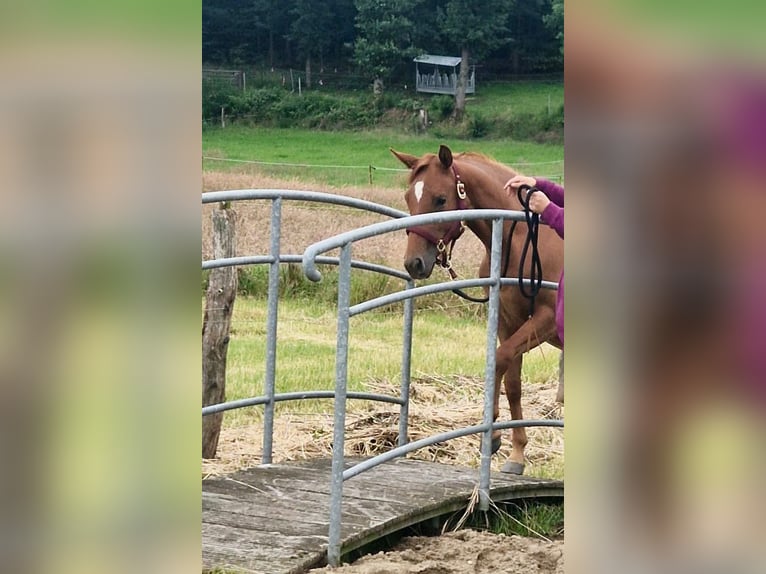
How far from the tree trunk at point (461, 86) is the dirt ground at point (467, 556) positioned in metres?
22.3

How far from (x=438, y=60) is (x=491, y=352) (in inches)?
905

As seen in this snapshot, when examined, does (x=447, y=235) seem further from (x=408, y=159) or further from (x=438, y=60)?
(x=438, y=60)

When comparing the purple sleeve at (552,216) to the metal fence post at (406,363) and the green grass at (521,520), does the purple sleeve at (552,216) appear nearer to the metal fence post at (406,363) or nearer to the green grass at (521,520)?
the metal fence post at (406,363)

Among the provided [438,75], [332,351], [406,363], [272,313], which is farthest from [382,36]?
[272,313]

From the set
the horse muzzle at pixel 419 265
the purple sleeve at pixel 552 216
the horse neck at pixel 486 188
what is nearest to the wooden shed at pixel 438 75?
the horse neck at pixel 486 188

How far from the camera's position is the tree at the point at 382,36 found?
24.9 metres

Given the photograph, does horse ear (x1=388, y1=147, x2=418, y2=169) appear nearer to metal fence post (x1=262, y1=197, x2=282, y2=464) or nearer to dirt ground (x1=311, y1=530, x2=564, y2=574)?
metal fence post (x1=262, y1=197, x2=282, y2=464)

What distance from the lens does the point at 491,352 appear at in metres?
3.67

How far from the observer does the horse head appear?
4.52 metres
